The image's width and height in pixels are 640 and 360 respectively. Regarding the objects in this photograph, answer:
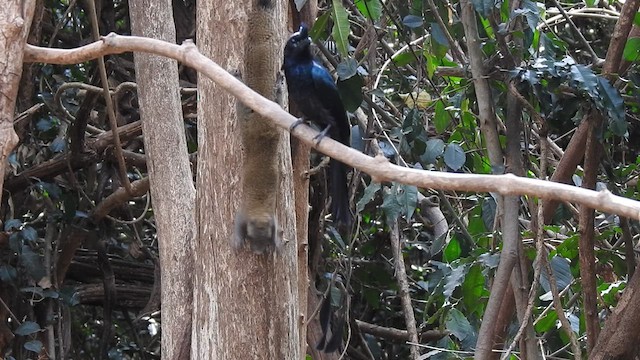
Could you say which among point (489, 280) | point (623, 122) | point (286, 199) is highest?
point (623, 122)

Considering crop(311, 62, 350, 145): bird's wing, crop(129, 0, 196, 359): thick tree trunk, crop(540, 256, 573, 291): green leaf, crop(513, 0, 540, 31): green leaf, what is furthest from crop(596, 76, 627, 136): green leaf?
crop(129, 0, 196, 359): thick tree trunk

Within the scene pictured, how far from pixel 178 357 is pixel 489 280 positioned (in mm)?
1074

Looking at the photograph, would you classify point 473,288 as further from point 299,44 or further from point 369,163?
point 369,163

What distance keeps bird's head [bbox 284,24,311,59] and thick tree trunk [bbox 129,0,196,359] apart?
0.40 metres

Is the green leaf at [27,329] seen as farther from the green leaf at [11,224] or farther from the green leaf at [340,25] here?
the green leaf at [340,25]

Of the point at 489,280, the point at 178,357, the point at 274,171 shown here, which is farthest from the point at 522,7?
the point at 178,357

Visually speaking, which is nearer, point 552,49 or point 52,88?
point 552,49

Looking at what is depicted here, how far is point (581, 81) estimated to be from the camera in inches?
96.7

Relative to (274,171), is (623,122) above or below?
above

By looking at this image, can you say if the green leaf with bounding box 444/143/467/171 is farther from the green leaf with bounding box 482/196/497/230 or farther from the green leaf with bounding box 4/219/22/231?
the green leaf with bounding box 4/219/22/231

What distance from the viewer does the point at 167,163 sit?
2615 millimetres

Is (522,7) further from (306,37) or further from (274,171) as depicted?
(274,171)

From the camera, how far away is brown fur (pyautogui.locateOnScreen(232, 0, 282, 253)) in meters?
1.81

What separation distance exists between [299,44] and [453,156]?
2.13ft
